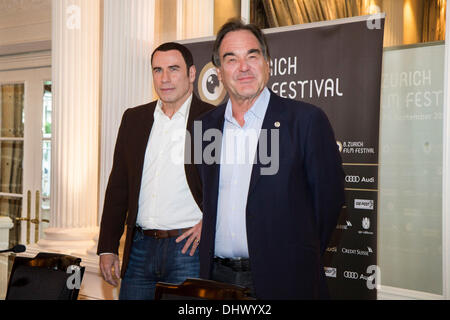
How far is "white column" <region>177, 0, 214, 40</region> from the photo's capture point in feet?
13.0

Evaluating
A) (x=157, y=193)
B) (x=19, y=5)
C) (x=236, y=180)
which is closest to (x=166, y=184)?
(x=157, y=193)

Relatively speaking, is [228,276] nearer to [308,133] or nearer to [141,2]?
[308,133]

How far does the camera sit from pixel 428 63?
2.97 meters

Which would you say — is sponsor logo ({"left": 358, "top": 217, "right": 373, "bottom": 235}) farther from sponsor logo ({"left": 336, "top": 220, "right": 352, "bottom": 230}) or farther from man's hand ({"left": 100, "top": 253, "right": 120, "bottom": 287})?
man's hand ({"left": 100, "top": 253, "right": 120, "bottom": 287})

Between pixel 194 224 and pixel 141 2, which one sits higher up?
pixel 141 2

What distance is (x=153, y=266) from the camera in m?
2.33

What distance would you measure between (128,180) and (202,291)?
3.84 ft

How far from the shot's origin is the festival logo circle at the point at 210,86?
10.5ft

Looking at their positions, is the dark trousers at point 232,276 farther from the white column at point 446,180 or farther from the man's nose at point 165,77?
the white column at point 446,180

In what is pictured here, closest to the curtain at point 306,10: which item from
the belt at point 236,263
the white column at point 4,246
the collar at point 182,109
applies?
the collar at point 182,109

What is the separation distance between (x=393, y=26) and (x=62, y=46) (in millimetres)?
2548

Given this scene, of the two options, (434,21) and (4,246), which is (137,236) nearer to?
(434,21)

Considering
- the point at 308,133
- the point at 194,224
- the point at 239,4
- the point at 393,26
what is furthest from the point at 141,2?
the point at 308,133

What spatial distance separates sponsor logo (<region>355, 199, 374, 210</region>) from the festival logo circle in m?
1.05
